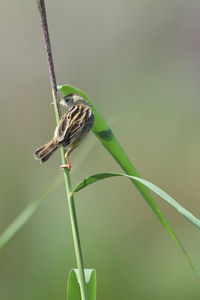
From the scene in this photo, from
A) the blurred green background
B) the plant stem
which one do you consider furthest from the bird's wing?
the blurred green background

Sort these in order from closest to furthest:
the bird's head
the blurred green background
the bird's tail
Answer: the bird's tail, the bird's head, the blurred green background

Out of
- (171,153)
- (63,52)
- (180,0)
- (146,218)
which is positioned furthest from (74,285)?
(180,0)

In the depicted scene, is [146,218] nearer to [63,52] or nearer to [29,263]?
[29,263]

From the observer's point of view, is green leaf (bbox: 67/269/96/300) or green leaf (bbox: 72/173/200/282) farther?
green leaf (bbox: 67/269/96/300)

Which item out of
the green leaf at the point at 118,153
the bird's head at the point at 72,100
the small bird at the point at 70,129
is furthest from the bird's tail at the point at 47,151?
the bird's head at the point at 72,100

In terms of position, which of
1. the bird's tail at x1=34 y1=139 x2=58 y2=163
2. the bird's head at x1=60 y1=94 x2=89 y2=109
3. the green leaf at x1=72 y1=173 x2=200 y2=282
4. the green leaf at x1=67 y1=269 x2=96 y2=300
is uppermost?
the bird's head at x1=60 y1=94 x2=89 y2=109

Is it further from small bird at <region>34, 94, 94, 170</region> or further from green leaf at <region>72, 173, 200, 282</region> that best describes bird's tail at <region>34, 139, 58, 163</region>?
green leaf at <region>72, 173, 200, 282</region>

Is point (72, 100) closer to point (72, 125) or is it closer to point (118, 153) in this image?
point (72, 125)
